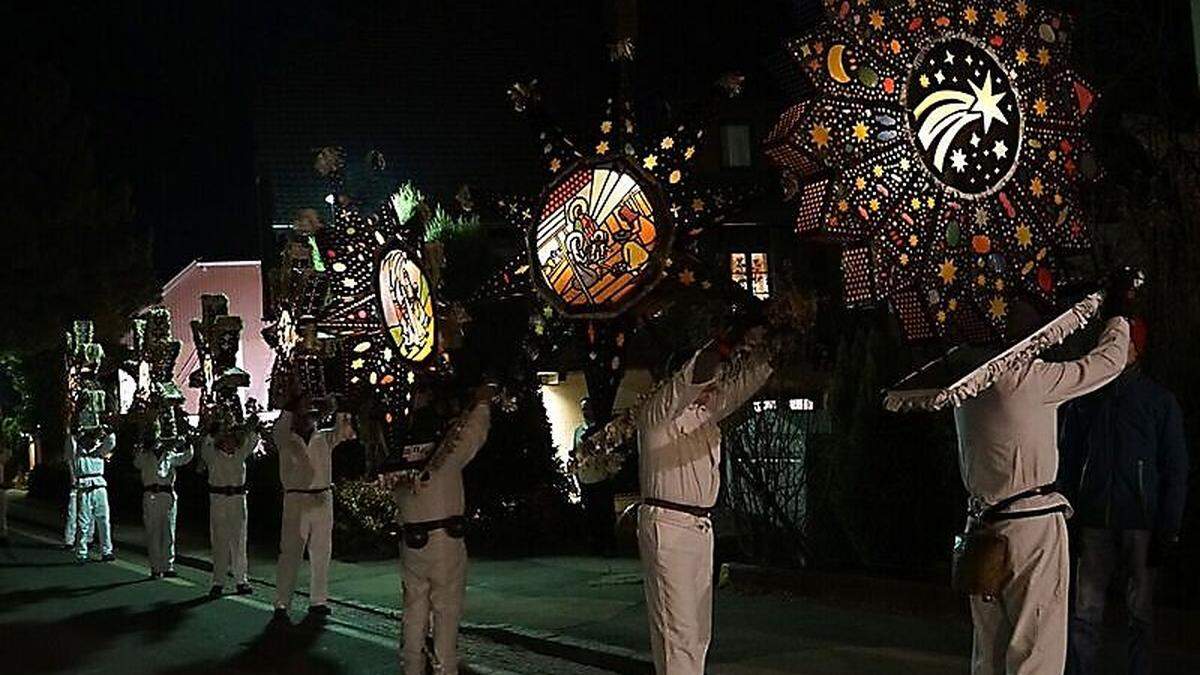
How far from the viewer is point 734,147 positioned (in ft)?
84.4

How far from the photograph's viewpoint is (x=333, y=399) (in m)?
13.8

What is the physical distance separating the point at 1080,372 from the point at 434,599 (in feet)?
14.9

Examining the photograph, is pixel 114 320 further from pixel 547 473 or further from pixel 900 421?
pixel 900 421

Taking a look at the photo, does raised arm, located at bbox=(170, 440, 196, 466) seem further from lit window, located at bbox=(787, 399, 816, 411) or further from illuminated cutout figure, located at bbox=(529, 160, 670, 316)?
illuminated cutout figure, located at bbox=(529, 160, 670, 316)

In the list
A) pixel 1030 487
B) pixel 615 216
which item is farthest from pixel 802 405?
pixel 1030 487

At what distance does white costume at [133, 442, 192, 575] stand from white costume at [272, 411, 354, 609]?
4.42m

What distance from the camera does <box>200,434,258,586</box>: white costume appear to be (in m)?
15.5

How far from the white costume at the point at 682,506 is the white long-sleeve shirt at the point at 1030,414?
46.6 inches

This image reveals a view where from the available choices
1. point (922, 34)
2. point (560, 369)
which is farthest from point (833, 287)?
point (922, 34)

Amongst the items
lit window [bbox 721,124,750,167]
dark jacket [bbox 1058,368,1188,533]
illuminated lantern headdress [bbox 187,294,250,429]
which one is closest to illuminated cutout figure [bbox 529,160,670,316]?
dark jacket [bbox 1058,368,1188,533]

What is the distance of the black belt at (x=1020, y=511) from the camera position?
6.51 meters

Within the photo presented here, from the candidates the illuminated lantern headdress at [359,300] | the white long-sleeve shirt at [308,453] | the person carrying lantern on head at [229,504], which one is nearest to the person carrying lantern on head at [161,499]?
the person carrying lantern on head at [229,504]

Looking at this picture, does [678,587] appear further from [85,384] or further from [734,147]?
[85,384]

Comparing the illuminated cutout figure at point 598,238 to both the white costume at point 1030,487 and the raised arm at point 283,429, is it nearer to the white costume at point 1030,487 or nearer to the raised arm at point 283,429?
the white costume at point 1030,487
